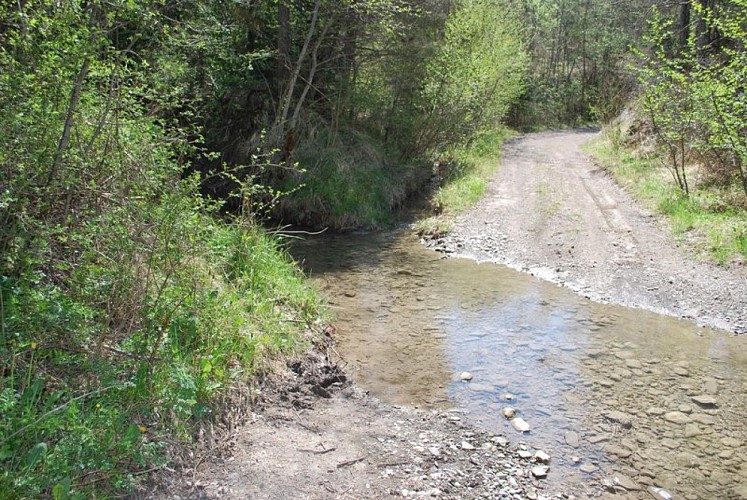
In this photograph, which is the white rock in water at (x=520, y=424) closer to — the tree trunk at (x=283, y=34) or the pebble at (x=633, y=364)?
the pebble at (x=633, y=364)

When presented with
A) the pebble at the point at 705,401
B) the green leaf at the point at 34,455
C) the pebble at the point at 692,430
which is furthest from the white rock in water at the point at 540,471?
the green leaf at the point at 34,455

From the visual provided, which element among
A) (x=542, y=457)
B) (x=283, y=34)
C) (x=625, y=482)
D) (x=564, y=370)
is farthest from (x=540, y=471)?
(x=283, y=34)

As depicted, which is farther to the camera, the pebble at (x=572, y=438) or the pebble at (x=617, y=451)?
the pebble at (x=572, y=438)

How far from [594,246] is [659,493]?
7.53 meters

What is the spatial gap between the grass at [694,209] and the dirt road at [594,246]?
0.94 feet

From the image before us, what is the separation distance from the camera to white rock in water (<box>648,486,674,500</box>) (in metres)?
4.26

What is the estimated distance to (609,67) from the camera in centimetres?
3756

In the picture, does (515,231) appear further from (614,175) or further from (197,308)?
(197,308)

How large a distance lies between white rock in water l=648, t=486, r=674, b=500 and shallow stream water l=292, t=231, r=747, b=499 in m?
0.10

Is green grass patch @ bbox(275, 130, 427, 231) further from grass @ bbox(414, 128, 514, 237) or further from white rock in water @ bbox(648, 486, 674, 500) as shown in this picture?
white rock in water @ bbox(648, 486, 674, 500)

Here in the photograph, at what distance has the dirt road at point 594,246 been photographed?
8.70 metres

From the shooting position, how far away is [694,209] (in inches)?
457

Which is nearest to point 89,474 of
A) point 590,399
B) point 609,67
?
point 590,399

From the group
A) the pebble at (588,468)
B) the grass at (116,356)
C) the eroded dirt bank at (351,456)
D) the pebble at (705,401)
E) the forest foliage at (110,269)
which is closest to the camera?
the grass at (116,356)
